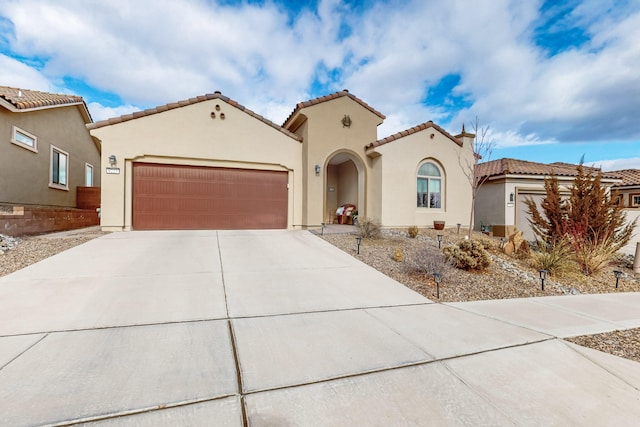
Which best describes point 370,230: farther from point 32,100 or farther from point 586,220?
point 32,100

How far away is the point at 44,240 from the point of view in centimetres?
769

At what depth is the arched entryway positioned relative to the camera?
1268 cm

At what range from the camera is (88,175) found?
51.2 ft

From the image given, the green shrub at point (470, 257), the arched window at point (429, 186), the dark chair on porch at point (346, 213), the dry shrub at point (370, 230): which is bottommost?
the green shrub at point (470, 257)

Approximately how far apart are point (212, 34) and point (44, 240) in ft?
27.4

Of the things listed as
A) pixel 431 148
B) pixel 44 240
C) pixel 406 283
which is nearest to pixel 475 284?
pixel 406 283

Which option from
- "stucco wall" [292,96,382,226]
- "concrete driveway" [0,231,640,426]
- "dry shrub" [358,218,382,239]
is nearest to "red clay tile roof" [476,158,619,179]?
"stucco wall" [292,96,382,226]

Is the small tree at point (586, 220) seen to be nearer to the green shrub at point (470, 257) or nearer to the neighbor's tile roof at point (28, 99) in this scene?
the green shrub at point (470, 257)

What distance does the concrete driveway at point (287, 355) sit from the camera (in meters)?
2.08

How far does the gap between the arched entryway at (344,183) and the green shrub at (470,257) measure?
19.7 feet

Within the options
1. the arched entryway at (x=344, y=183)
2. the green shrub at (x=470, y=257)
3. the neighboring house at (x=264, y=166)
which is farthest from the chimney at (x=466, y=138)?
the green shrub at (x=470, y=257)

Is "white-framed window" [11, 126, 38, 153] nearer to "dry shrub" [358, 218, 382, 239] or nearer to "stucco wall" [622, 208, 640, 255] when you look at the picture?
"dry shrub" [358, 218, 382, 239]

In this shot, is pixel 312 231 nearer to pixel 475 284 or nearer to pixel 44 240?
pixel 475 284

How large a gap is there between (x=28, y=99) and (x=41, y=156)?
2.30 m
